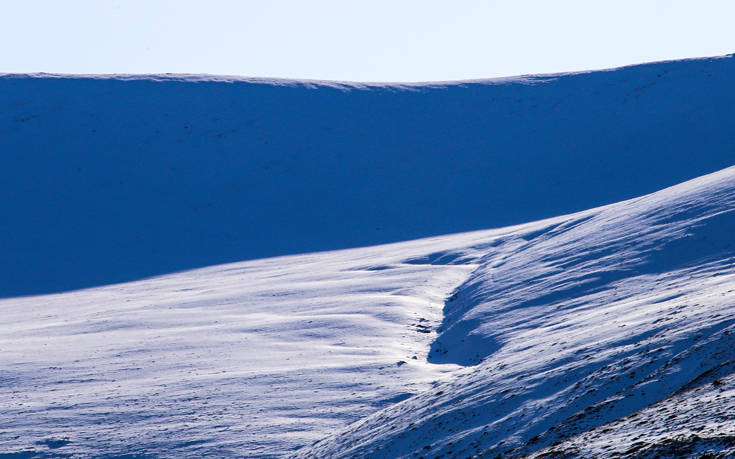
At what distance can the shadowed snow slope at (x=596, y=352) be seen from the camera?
6.35 meters

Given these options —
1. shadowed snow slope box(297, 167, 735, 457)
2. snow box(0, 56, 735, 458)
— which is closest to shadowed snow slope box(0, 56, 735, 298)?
snow box(0, 56, 735, 458)

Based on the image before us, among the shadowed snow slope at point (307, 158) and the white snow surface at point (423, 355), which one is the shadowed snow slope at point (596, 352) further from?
the shadowed snow slope at point (307, 158)

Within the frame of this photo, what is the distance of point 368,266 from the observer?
75.5 ft

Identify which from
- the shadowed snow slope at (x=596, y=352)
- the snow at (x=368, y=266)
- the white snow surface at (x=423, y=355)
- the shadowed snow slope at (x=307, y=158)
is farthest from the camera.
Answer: the shadowed snow slope at (x=307, y=158)

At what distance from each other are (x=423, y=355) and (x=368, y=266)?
9.27 m

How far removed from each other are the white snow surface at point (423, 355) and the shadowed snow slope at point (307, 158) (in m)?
7.63

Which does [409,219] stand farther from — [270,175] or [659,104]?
[659,104]

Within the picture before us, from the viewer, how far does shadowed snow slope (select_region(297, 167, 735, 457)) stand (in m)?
6.35

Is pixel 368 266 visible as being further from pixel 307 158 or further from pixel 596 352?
pixel 596 352

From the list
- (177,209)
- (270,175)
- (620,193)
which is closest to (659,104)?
(620,193)

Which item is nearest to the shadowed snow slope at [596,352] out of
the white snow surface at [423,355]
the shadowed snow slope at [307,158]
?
the white snow surface at [423,355]

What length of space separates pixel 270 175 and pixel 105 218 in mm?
6756

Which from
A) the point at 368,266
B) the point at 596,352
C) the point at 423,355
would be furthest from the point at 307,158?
the point at 596,352

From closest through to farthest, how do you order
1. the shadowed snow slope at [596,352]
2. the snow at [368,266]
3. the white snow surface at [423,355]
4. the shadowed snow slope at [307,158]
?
1. the shadowed snow slope at [596,352]
2. the white snow surface at [423,355]
3. the snow at [368,266]
4. the shadowed snow slope at [307,158]
